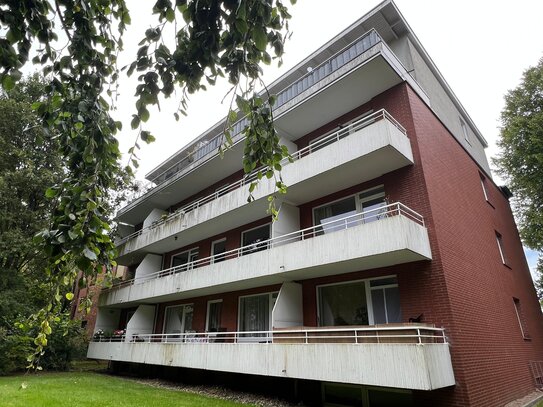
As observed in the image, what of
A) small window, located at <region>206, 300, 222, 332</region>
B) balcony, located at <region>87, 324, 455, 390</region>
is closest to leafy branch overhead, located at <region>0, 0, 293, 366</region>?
balcony, located at <region>87, 324, 455, 390</region>

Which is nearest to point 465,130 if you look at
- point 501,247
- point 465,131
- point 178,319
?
point 465,131

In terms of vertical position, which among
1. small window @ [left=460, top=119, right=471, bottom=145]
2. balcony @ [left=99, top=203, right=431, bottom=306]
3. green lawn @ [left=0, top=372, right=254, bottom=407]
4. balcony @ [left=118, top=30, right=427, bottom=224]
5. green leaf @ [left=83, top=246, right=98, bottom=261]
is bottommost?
green lawn @ [left=0, top=372, right=254, bottom=407]

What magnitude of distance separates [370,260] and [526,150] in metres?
15.7

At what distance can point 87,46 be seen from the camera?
3.15m

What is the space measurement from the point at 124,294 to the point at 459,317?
56.9 ft

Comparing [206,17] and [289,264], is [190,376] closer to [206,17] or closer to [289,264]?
[289,264]

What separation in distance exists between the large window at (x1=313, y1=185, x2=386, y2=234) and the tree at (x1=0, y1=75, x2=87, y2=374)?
1377 cm

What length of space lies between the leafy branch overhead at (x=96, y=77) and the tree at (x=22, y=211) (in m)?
16.6

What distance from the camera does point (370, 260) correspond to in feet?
31.9

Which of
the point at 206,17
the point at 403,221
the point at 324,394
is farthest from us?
the point at 324,394

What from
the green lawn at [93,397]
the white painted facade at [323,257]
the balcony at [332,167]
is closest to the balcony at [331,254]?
the white painted facade at [323,257]

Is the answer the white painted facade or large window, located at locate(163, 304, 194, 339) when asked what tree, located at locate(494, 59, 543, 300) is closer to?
the white painted facade

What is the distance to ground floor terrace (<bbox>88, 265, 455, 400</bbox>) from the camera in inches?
304

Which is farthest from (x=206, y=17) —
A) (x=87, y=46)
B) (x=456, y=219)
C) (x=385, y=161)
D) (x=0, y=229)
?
(x=0, y=229)
